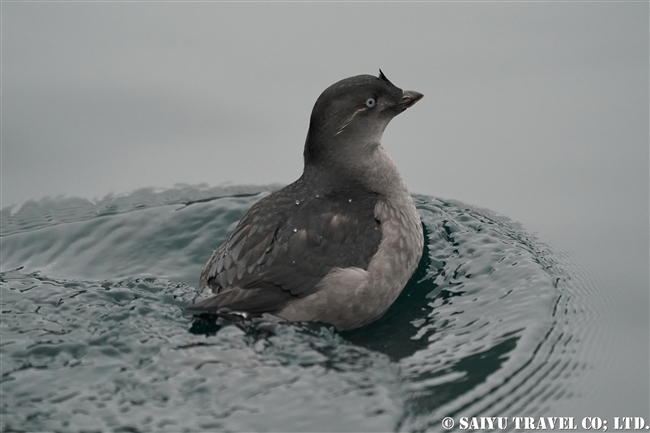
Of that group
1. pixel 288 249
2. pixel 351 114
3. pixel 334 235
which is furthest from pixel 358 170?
pixel 288 249

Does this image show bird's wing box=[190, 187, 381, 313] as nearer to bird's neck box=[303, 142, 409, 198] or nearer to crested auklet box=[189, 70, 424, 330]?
crested auklet box=[189, 70, 424, 330]

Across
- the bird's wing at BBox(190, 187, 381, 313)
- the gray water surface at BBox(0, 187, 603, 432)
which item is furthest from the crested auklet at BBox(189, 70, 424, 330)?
the gray water surface at BBox(0, 187, 603, 432)

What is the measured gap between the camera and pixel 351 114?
265 inches

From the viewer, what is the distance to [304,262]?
611 centimetres

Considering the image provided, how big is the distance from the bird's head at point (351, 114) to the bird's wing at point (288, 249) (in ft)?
1.52

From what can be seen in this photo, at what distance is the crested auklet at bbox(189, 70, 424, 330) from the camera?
6055mm

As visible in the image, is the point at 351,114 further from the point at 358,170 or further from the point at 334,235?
the point at 334,235

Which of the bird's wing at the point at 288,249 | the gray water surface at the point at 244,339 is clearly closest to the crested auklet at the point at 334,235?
the bird's wing at the point at 288,249

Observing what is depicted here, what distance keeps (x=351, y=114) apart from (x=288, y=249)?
129cm

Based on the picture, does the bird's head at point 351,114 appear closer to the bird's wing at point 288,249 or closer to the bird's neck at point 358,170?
the bird's neck at point 358,170

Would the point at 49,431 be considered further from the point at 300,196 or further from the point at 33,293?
the point at 300,196

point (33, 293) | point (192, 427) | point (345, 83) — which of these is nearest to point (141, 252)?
point (33, 293)

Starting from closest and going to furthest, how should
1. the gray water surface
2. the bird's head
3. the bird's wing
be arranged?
the gray water surface → the bird's wing → the bird's head

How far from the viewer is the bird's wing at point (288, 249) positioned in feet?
19.7
